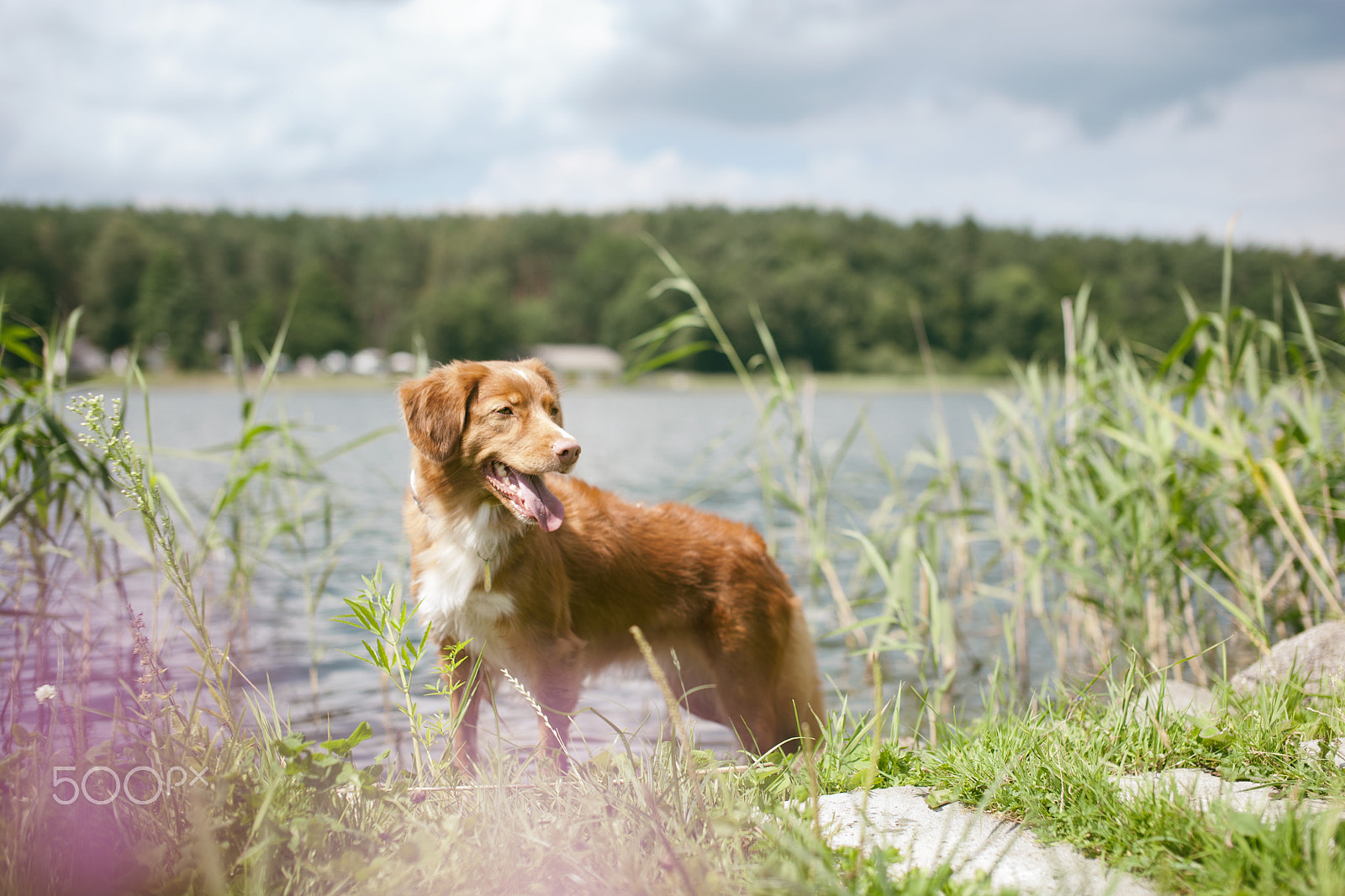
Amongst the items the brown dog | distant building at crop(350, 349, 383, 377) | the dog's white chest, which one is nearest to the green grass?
the dog's white chest

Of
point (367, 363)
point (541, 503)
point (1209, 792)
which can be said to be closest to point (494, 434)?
point (541, 503)

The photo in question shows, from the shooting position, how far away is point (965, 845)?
219cm

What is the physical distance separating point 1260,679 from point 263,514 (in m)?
6.21

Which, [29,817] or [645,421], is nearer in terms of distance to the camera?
[29,817]

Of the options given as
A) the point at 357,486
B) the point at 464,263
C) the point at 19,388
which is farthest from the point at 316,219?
the point at 19,388

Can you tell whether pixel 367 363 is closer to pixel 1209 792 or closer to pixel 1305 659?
pixel 1305 659

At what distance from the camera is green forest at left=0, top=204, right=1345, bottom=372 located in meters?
43.8

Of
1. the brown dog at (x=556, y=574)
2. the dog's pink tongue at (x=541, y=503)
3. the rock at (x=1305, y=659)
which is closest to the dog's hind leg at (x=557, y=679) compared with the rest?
the brown dog at (x=556, y=574)

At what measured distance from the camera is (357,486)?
35.7 ft

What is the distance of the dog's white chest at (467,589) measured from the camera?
3.07 m

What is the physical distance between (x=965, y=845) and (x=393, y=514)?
9033 millimetres

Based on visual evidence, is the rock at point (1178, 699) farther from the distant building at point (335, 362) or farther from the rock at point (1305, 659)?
the distant building at point (335, 362)

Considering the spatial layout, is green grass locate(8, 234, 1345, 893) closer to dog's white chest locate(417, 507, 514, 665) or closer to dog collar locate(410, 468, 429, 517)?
dog's white chest locate(417, 507, 514, 665)

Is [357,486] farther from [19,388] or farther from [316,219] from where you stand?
[316,219]
